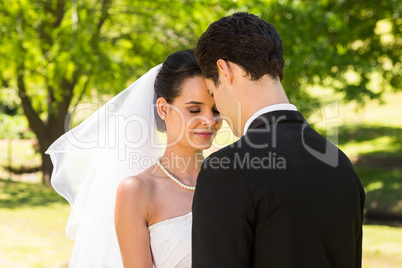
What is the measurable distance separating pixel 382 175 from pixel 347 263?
2202 cm

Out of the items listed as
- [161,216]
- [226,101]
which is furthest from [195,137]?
[226,101]

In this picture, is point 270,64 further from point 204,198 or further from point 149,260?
point 149,260

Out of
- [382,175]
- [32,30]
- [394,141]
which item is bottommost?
[382,175]

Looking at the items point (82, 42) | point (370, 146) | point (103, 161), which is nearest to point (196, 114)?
point (103, 161)

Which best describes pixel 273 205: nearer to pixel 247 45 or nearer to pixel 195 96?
pixel 247 45

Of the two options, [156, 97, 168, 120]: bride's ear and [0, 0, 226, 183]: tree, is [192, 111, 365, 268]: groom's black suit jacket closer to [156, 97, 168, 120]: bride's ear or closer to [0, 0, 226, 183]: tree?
[156, 97, 168, 120]: bride's ear

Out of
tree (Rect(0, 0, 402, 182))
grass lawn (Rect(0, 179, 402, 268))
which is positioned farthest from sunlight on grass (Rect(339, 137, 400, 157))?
grass lawn (Rect(0, 179, 402, 268))

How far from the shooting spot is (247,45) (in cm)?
181

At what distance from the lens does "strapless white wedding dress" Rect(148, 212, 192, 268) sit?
9.12ft

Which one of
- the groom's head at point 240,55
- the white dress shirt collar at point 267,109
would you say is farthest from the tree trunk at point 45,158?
the white dress shirt collar at point 267,109

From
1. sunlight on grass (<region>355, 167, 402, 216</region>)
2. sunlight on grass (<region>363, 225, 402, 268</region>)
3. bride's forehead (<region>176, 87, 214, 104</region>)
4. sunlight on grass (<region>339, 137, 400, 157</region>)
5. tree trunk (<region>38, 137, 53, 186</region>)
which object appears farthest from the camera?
sunlight on grass (<region>339, 137, 400, 157</region>)

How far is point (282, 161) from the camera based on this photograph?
1719mm

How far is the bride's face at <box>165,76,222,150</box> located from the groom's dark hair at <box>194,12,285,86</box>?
0.93 meters

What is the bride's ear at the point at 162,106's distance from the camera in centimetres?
304
